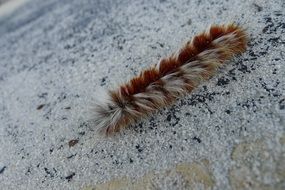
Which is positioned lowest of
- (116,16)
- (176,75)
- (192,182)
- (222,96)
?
(192,182)

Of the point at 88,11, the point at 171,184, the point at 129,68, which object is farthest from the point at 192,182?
the point at 88,11

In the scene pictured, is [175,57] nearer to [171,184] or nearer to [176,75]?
[176,75]

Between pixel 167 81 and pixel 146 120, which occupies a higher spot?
pixel 167 81

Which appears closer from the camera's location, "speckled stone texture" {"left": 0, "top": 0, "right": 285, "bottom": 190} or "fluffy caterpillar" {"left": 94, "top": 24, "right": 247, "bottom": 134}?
"speckled stone texture" {"left": 0, "top": 0, "right": 285, "bottom": 190}
